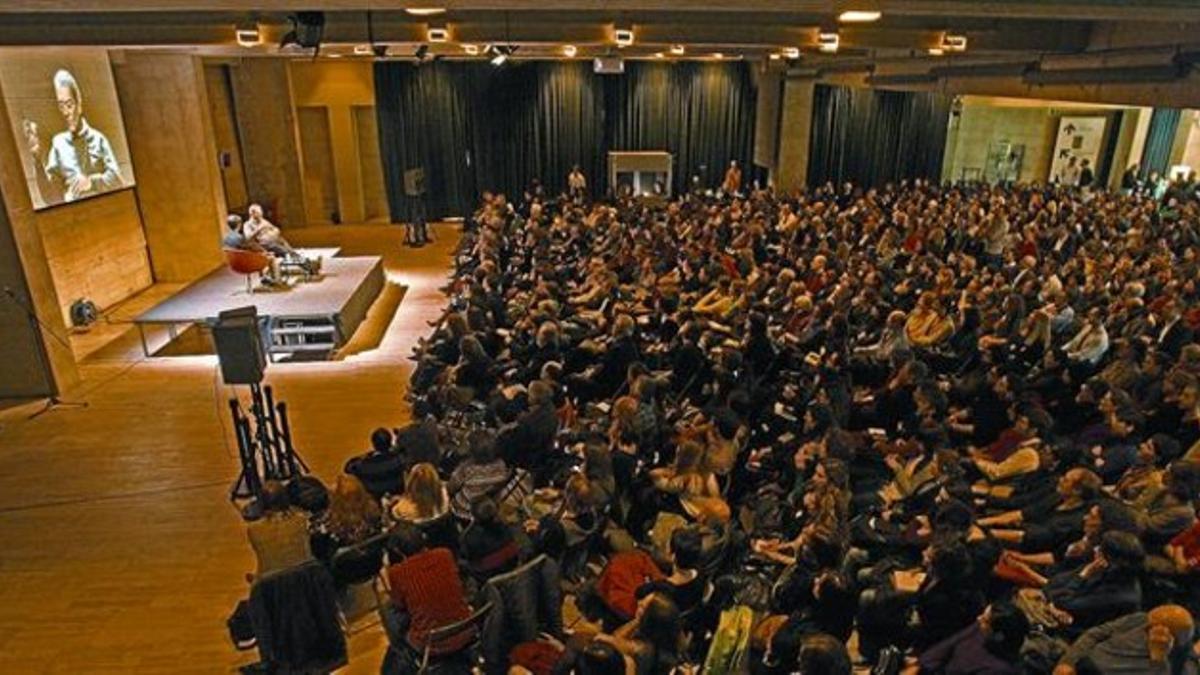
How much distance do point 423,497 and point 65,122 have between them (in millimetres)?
9017

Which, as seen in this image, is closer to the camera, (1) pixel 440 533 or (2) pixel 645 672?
(2) pixel 645 672

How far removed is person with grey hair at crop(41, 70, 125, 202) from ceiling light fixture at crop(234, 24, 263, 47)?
146 inches

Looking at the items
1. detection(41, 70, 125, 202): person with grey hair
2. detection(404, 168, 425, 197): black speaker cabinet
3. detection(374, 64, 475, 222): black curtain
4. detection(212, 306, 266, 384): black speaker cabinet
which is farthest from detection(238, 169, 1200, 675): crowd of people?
detection(374, 64, 475, 222): black curtain

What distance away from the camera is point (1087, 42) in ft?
26.6

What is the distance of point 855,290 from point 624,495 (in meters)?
4.15

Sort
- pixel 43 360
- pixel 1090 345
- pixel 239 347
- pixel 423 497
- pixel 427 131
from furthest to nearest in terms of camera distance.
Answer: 1. pixel 427 131
2. pixel 43 360
3. pixel 1090 345
4. pixel 239 347
5. pixel 423 497

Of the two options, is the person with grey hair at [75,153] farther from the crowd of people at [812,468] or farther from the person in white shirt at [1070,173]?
the person in white shirt at [1070,173]

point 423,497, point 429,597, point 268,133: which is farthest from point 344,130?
point 429,597

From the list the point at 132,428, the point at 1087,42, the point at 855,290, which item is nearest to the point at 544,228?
the point at 855,290

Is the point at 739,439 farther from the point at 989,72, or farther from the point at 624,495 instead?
the point at 989,72

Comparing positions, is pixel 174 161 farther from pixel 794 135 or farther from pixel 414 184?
pixel 794 135

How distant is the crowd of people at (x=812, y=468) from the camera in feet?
10.1

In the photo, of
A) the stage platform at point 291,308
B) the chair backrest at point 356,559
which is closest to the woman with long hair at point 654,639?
the chair backrest at point 356,559

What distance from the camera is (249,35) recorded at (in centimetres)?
730
